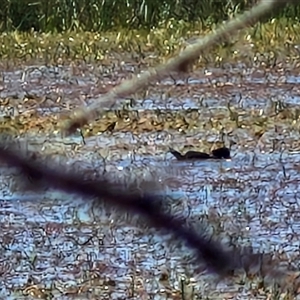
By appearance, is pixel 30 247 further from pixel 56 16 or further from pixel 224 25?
pixel 56 16

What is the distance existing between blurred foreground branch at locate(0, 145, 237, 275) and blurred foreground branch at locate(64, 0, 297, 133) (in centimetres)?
7

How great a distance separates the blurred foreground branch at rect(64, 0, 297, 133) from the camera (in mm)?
669

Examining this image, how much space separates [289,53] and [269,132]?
8.84ft

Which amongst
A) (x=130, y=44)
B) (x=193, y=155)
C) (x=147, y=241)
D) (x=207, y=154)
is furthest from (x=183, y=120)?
(x=147, y=241)

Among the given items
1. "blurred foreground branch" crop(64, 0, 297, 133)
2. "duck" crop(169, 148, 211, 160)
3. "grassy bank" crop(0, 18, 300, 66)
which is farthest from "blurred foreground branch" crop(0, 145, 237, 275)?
"grassy bank" crop(0, 18, 300, 66)

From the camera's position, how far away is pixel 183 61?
0.70 metres

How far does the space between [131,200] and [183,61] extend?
0.11 metres

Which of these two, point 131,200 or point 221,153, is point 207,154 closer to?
point 221,153

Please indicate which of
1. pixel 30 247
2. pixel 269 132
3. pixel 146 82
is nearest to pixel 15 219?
pixel 30 247

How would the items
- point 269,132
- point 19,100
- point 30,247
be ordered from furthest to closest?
point 19,100 < point 269,132 < point 30,247

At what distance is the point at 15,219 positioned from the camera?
358 centimetres

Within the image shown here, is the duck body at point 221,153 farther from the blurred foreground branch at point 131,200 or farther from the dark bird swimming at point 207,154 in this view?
the blurred foreground branch at point 131,200

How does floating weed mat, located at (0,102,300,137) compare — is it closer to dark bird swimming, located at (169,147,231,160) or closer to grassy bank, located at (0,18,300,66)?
dark bird swimming, located at (169,147,231,160)

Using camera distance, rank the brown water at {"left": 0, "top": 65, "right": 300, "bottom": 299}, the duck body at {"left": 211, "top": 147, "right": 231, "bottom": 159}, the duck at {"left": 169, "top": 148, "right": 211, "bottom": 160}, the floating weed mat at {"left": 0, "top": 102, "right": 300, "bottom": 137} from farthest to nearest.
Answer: the floating weed mat at {"left": 0, "top": 102, "right": 300, "bottom": 137}
the duck body at {"left": 211, "top": 147, "right": 231, "bottom": 159}
the duck at {"left": 169, "top": 148, "right": 211, "bottom": 160}
the brown water at {"left": 0, "top": 65, "right": 300, "bottom": 299}
